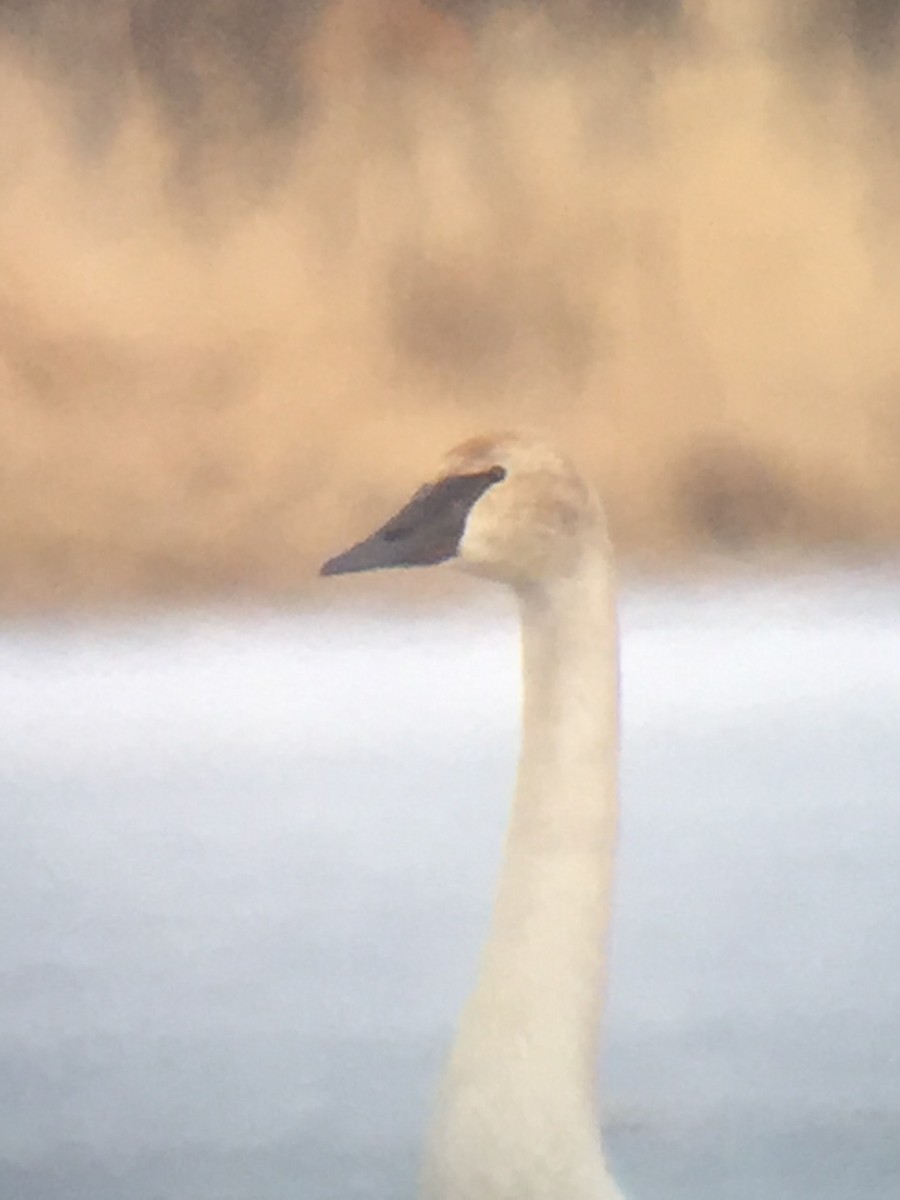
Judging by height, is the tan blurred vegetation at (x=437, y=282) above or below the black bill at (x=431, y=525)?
above

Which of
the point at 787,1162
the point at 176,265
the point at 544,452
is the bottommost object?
the point at 787,1162

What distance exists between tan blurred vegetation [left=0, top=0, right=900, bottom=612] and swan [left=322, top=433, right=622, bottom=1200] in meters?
0.09

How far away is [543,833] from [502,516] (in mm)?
202

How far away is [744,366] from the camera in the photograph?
1108mm

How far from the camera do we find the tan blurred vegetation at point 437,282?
43.5 inches

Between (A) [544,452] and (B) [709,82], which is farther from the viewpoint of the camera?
(B) [709,82]

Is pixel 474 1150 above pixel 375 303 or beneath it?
beneath

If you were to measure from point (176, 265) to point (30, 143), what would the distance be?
143mm

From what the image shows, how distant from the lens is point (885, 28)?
3.70ft

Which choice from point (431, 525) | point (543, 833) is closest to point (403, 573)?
point (431, 525)

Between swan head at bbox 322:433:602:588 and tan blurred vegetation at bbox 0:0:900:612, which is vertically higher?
tan blurred vegetation at bbox 0:0:900:612

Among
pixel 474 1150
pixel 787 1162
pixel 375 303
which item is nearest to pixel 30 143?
pixel 375 303

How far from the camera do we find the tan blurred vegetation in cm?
111

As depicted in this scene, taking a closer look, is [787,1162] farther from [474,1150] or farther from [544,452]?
[544,452]
